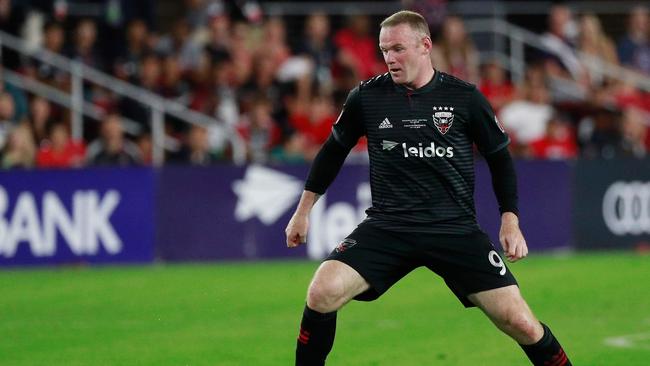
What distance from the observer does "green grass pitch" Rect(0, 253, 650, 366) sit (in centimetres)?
984

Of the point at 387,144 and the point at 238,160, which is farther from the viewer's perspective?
the point at 238,160

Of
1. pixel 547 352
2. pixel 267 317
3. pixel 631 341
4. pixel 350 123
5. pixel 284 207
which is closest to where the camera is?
pixel 547 352

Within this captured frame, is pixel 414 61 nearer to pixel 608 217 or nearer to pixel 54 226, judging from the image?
pixel 54 226

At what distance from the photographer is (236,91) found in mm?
19766

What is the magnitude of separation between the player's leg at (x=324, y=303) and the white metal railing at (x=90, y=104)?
1155 cm

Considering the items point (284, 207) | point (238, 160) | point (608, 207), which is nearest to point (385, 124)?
point (284, 207)

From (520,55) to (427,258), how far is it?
1685 cm

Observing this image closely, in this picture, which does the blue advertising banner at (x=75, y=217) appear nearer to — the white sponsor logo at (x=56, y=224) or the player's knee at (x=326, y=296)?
the white sponsor logo at (x=56, y=224)

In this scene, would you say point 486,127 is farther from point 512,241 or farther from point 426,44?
point 512,241

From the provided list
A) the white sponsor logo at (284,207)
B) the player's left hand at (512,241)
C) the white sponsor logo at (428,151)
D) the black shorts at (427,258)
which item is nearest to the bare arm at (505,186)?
the player's left hand at (512,241)

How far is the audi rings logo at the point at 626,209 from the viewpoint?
62.1 feet

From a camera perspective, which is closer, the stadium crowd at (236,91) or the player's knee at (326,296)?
the player's knee at (326,296)

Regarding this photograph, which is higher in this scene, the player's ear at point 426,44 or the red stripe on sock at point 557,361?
the player's ear at point 426,44

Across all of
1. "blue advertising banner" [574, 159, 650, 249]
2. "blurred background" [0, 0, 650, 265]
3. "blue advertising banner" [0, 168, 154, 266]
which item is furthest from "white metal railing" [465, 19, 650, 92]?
"blue advertising banner" [0, 168, 154, 266]
